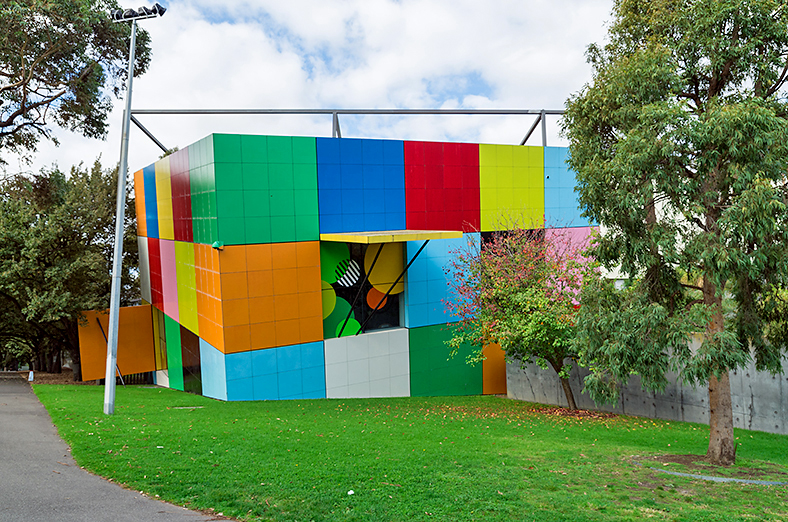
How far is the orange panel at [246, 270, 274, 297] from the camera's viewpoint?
17.8 metres

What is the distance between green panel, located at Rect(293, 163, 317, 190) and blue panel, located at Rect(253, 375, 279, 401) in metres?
6.50

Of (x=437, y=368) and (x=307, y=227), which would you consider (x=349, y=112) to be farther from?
(x=437, y=368)

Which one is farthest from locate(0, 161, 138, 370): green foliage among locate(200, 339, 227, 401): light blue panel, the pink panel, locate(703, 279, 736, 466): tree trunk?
locate(703, 279, 736, 466): tree trunk

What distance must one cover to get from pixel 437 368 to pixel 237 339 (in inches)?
315

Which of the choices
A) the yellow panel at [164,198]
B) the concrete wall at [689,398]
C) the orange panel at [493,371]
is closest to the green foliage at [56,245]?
the yellow panel at [164,198]

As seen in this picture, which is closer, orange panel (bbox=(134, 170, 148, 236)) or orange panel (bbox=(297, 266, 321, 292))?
orange panel (bbox=(297, 266, 321, 292))

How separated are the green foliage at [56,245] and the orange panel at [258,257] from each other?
1239cm

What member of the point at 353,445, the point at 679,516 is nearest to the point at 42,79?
the point at 353,445

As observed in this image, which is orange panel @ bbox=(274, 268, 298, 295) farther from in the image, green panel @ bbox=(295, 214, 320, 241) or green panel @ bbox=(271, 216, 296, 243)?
green panel @ bbox=(295, 214, 320, 241)

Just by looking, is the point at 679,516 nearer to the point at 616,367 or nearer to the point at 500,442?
the point at 616,367

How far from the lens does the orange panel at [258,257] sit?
17.8m

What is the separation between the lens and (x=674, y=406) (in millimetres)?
16547

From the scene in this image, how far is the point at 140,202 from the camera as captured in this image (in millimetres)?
29875

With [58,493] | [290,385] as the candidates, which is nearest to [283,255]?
[290,385]
